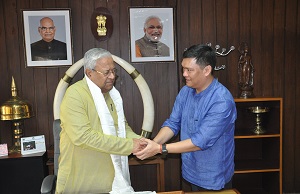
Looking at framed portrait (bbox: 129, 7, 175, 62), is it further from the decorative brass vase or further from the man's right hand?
the man's right hand

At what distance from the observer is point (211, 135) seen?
178 centimetres

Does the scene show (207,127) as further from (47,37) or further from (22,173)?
(47,37)

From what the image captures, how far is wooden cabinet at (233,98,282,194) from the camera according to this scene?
9.72 feet

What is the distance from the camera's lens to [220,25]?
323 centimetres

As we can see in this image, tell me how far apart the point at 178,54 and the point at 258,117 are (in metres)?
1.04

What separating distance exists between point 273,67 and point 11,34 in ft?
8.99

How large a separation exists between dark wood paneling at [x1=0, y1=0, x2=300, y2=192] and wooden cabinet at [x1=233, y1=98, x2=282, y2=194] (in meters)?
0.28

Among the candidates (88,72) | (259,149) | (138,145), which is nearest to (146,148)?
(138,145)

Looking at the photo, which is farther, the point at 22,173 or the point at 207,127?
the point at 22,173

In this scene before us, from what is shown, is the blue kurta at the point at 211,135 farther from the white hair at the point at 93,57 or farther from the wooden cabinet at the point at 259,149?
the wooden cabinet at the point at 259,149

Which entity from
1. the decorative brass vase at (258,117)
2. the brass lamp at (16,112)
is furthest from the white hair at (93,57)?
the decorative brass vase at (258,117)

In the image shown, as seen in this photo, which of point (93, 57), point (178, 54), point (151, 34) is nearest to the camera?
point (93, 57)

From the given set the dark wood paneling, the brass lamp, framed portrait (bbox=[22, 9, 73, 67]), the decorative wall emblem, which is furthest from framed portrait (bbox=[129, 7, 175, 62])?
the brass lamp

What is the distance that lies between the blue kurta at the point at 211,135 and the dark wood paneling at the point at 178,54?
1295mm
